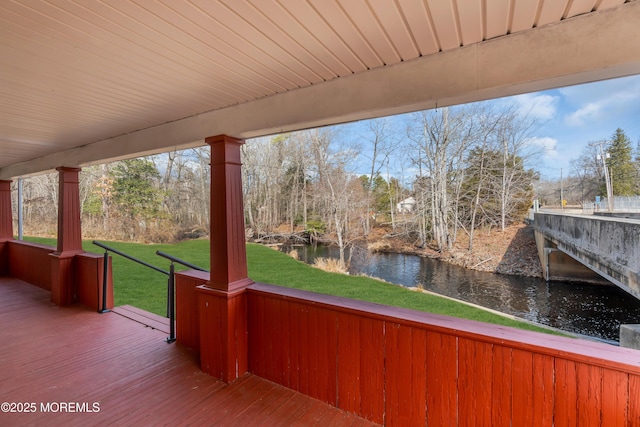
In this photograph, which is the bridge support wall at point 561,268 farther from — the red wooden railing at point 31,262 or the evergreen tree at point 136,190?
the evergreen tree at point 136,190

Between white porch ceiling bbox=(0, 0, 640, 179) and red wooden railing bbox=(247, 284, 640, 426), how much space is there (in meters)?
1.34

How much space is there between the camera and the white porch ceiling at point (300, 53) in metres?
1.17

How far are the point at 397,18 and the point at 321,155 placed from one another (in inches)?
387

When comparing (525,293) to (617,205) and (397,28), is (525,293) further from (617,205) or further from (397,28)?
(397,28)

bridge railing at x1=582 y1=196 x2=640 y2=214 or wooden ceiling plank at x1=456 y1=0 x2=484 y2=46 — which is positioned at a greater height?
wooden ceiling plank at x1=456 y1=0 x2=484 y2=46

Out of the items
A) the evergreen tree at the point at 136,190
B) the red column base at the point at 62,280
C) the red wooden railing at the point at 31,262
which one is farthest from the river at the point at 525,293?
the evergreen tree at the point at 136,190

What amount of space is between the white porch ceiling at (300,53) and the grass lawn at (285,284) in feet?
17.1

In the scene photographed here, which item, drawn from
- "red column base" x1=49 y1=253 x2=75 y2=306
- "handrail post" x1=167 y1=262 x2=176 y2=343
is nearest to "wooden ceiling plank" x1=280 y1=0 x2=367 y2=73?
"handrail post" x1=167 y1=262 x2=176 y2=343

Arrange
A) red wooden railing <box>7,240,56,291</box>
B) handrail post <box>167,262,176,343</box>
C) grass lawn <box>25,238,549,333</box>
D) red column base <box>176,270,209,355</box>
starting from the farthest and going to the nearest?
grass lawn <box>25,238,549,333</box>, red wooden railing <box>7,240,56,291</box>, handrail post <box>167,262,176,343</box>, red column base <box>176,270,209,355</box>

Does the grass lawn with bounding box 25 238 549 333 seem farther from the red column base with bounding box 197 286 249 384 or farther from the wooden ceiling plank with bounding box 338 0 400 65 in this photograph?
the wooden ceiling plank with bounding box 338 0 400 65

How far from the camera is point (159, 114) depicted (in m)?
2.52

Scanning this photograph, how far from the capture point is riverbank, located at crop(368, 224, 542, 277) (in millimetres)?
8086

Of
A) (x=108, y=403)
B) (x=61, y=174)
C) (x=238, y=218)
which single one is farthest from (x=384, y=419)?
(x=61, y=174)

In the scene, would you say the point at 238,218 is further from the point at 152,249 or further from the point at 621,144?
the point at 152,249
